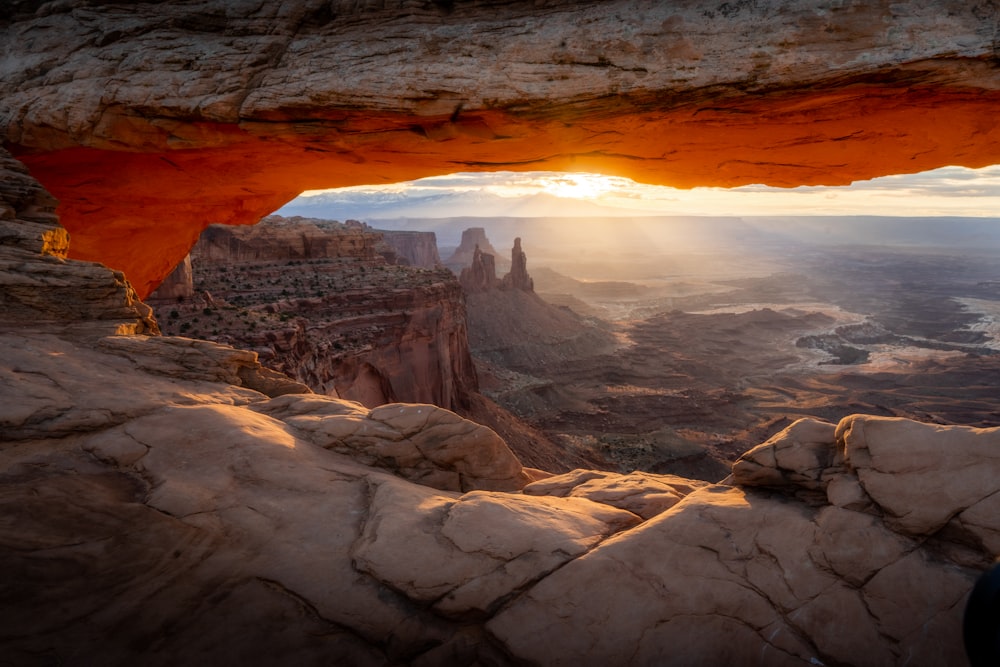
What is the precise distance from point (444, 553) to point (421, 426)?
282cm

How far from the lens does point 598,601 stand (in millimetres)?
4020

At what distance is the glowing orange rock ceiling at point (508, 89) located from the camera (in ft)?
24.2

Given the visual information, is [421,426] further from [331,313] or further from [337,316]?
[331,313]

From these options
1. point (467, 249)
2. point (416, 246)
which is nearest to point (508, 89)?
point (416, 246)

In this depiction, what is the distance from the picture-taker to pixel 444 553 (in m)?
4.37

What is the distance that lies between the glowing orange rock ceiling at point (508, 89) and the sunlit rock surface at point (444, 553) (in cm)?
554

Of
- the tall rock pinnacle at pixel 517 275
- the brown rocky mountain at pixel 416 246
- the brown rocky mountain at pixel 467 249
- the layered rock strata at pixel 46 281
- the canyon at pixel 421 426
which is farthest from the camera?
the brown rocky mountain at pixel 467 249

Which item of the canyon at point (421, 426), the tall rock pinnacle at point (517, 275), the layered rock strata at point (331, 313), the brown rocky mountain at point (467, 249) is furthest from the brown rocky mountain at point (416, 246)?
the canyon at point (421, 426)

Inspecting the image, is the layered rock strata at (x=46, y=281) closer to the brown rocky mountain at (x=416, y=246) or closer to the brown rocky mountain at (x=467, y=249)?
the brown rocky mountain at (x=416, y=246)

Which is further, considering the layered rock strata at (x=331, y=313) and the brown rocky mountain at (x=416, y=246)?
the brown rocky mountain at (x=416, y=246)

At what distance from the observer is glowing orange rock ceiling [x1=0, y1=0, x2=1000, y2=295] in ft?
24.2

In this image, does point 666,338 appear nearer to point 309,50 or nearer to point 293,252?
point 293,252

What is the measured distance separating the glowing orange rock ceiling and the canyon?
0.06 metres

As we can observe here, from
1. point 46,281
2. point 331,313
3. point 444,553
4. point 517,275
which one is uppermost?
point 46,281
